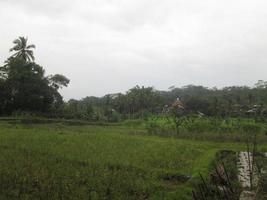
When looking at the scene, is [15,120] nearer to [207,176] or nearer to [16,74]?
[16,74]

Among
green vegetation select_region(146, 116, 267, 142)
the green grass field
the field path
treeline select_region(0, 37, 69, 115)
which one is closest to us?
the green grass field

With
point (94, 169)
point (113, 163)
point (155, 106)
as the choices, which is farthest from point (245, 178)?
point (155, 106)

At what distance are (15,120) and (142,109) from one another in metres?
29.8

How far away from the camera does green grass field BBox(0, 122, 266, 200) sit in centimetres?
915

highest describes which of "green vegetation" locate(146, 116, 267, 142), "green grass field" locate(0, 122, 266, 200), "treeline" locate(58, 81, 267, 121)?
"treeline" locate(58, 81, 267, 121)

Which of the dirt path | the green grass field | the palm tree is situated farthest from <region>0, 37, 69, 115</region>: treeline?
the dirt path

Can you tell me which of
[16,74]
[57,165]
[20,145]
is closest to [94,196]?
[57,165]

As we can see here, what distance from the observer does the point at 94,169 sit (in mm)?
12039

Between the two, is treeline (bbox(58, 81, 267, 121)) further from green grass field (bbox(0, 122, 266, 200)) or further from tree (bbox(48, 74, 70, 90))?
green grass field (bbox(0, 122, 266, 200))

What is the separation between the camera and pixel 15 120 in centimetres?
3238

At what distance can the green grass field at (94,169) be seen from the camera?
30.0 feet

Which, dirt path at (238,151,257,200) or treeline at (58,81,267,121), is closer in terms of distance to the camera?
dirt path at (238,151,257,200)

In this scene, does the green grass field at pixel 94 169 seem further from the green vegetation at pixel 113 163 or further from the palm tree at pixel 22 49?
the palm tree at pixel 22 49

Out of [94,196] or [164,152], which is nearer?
[94,196]
